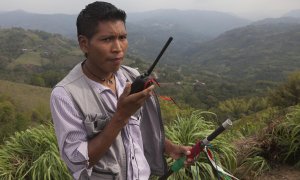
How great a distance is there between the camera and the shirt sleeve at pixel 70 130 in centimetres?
174

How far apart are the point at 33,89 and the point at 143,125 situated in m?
73.6

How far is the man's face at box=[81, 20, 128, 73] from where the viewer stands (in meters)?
1.90

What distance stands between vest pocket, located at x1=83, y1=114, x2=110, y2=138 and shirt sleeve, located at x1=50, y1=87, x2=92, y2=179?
29 mm

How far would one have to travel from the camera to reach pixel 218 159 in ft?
15.1

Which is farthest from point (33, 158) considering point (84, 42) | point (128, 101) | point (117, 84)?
point (128, 101)

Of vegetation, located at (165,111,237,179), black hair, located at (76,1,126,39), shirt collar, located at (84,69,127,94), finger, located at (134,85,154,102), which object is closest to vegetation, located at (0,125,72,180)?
vegetation, located at (165,111,237,179)

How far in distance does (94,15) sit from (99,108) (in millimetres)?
521

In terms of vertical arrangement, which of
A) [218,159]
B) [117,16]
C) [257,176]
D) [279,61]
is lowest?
[279,61]

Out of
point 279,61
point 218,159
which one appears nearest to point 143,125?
point 218,159

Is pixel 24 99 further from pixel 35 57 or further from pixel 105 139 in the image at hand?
pixel 35 57

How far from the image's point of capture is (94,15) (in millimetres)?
1904

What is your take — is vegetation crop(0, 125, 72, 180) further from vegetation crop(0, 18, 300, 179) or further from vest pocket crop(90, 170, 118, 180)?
vest pocket crop(90, 170, 118, 180)

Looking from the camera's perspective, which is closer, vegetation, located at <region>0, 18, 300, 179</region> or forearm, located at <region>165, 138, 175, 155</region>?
forearm, located at <region>165, 138, 175, 155</region>

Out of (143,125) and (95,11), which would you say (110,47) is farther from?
(143,125)
